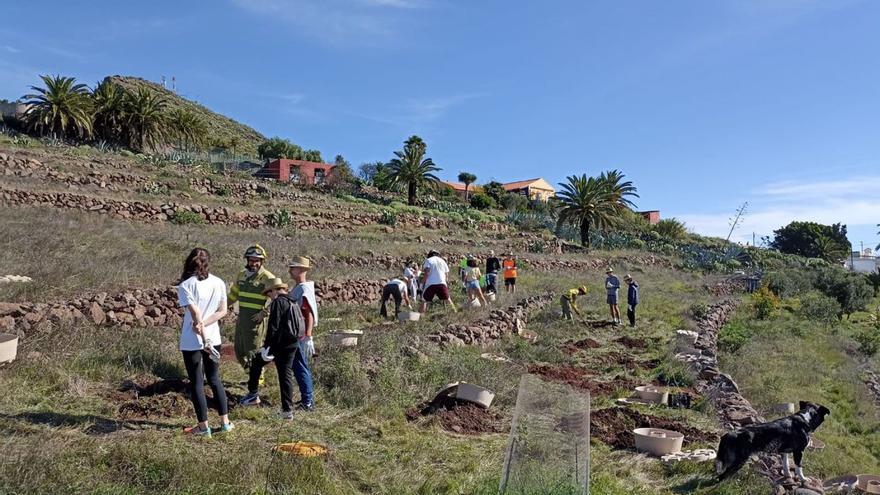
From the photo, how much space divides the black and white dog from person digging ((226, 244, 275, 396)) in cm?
441

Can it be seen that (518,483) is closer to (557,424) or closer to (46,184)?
(557,424)

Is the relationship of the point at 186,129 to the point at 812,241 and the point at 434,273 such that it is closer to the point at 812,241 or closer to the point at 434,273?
the point at 434,273

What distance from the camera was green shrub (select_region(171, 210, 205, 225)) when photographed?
2236 cm

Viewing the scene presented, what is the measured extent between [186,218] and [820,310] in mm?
23882

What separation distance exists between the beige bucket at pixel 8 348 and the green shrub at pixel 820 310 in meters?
24.9

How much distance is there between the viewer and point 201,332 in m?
5.01

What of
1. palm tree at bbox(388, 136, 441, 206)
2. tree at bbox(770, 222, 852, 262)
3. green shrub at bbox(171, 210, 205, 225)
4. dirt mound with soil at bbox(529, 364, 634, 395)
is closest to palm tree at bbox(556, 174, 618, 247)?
palm tree at bbox(388, 136, 441, 206)

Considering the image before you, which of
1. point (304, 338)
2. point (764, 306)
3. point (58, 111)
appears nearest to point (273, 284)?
point (304, 338)

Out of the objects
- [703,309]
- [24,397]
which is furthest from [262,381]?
[703,309]

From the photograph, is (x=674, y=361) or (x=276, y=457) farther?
(x=674, y=361)

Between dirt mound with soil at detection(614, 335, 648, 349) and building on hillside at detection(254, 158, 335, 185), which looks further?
building on hillside at detection(254, 158, 335, 185)

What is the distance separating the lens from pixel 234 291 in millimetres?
6531

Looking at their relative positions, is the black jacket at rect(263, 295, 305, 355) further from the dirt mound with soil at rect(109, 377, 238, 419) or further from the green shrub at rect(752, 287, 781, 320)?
the green shrub at rect(752, 287, 781, 320)

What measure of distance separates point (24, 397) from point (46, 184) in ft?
65.4
